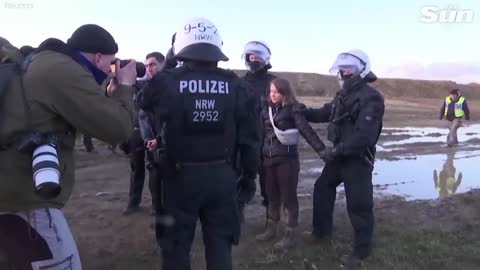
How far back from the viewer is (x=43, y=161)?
8.55ft

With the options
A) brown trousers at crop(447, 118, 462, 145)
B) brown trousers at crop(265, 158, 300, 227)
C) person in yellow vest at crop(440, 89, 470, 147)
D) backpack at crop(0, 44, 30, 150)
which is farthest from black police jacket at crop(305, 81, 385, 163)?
person in yellow vest at crop(440, 89, 470, 147)

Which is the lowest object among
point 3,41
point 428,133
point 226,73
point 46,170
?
point 428,133

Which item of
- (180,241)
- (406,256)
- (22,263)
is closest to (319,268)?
(406,256)

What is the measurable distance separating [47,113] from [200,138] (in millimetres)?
1447

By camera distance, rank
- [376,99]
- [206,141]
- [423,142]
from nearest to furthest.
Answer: [206,141] → [376,99] → [423,142]

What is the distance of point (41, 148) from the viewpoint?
8.68 feet

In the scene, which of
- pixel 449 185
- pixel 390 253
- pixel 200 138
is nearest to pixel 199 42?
pixel 200 138

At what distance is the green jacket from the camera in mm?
2707

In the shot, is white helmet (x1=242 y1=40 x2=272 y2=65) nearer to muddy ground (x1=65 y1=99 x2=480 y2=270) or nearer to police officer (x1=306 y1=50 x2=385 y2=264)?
police officer (x1=306 y1=50 x2=385 y2=264)

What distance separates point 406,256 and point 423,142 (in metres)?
13.0

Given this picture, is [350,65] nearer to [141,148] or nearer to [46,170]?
[141,148]

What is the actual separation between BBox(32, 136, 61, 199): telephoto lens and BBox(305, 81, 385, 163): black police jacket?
3.58 m

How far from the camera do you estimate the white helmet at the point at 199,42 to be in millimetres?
4062

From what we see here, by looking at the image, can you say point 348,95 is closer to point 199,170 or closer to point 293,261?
point 293,261
